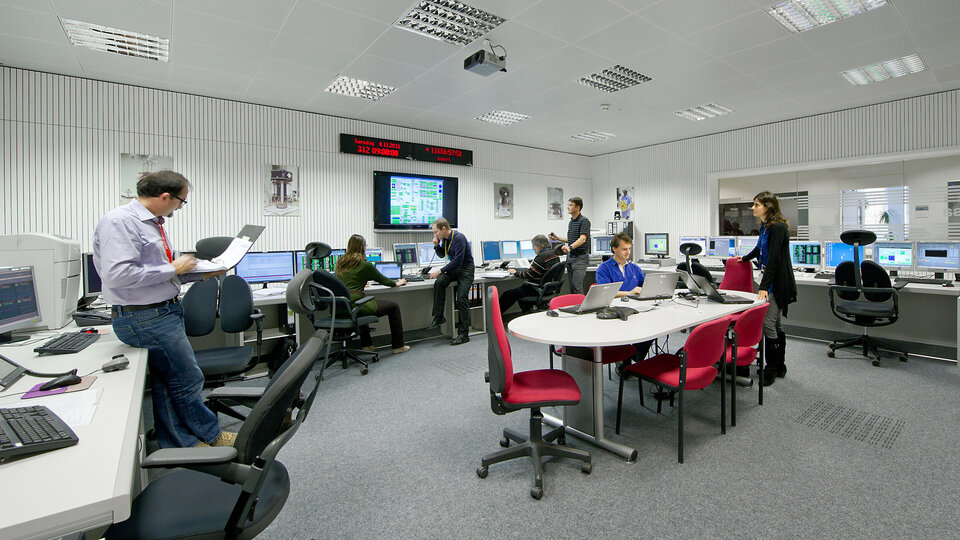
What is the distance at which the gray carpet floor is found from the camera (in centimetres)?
195

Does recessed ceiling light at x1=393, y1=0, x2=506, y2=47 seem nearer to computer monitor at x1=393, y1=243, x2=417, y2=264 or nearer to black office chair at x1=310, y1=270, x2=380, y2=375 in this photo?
black office chair at x1=310, y1=270, x2=380, y2=375

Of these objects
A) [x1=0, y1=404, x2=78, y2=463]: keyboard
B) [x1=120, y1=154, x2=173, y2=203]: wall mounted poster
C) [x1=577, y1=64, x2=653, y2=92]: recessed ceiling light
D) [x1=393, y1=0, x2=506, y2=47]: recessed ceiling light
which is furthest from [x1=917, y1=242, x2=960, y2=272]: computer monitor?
[x1=120, y1=154, x2=173, y2=203]: wall mounted poster

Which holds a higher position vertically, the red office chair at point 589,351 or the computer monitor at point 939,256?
the computer monitor at point 939,256

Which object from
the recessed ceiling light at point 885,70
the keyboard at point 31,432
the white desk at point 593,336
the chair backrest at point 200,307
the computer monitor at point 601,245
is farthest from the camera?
the computer monitor at point 601,245

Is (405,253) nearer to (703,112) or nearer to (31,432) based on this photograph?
(703,112)

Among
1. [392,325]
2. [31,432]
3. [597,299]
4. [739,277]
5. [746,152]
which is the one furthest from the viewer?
[746,152]

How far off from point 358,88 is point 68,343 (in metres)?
3.65

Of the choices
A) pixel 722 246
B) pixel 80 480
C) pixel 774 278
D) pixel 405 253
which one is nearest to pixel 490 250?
pixel 405 253

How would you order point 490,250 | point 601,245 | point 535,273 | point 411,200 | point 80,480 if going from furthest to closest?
point 601,245
point 490,250
point 411,200
point 535,273
point 80,480

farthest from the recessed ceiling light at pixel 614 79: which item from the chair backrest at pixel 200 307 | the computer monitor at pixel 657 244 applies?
the chair backrest at pixel 200 307

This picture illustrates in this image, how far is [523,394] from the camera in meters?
2.28

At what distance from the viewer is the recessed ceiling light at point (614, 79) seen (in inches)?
178

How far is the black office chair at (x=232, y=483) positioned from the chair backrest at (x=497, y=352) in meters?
0.99

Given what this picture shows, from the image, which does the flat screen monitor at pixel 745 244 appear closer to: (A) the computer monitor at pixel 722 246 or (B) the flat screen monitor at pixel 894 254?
(A) the computer monitor at pixel 722 246
